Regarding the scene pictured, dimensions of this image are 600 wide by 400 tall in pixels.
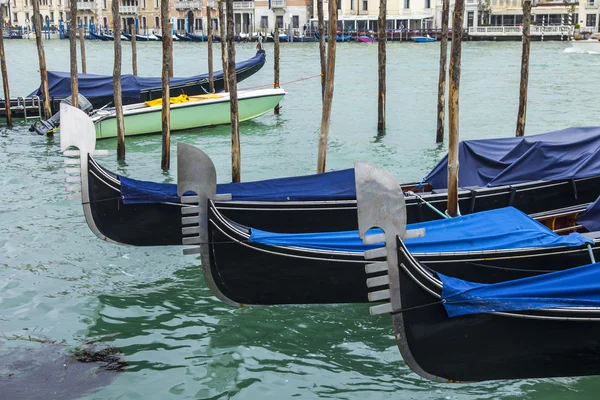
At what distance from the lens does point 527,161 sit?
7324 mm

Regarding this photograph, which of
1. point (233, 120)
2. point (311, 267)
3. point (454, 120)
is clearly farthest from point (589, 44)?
point (311, 267)

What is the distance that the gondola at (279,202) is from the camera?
6668 millimetres

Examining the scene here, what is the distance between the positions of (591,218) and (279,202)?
240cm

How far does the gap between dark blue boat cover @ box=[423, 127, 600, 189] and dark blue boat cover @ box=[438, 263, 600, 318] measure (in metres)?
2.90

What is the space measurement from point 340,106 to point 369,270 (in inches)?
573

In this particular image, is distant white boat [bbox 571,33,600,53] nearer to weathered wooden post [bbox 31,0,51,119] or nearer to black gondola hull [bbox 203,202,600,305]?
weathered wooden post [bbox 31,0,51,119]

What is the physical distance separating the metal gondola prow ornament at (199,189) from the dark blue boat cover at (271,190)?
1.10 metres

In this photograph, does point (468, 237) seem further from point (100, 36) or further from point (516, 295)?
point (100, 36)

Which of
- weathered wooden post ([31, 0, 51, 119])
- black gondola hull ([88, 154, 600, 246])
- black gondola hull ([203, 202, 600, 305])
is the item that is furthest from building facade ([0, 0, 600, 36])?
black gondola hull ([203, 202, 600, 305])

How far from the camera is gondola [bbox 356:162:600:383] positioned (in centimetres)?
429

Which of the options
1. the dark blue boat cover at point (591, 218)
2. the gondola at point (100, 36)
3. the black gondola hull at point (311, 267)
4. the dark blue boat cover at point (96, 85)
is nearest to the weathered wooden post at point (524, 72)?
the dark blue boat cover at point (591, 218)

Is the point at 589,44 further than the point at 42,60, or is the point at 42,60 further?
the point at 589,44

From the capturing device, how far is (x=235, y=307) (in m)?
5.89

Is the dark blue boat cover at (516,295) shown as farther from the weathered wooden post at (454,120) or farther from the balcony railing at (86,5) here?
the balcony railing at (86,5)
